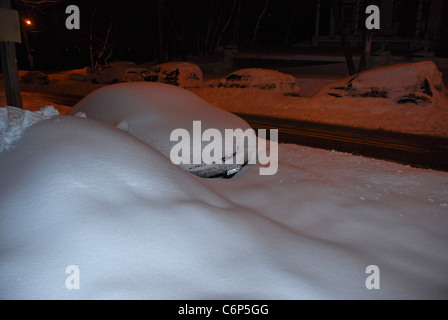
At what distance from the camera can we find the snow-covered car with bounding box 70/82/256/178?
17.0 feet

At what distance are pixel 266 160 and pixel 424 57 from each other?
17.5m

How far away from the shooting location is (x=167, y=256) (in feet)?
8.76

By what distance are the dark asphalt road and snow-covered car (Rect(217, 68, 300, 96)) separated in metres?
4.44

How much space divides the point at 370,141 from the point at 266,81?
7.57 m

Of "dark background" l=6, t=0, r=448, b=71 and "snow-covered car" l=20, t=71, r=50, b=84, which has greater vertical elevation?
"dark background" l=6, t=0, r=448, b=71

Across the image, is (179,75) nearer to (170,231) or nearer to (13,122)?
(13,122)

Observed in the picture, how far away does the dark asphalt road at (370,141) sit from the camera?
7.50 m

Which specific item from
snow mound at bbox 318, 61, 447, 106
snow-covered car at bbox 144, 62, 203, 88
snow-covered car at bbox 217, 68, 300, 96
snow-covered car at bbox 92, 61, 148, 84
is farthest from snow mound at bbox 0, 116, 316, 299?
snow-covered car at bbox 92, 61, 148, 84

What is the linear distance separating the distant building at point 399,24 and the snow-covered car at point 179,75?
1223cm

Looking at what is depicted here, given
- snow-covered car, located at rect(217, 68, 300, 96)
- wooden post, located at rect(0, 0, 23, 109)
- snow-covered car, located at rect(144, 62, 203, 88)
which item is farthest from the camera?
snow-covered car, located at rect(144, 62, 203, 88)

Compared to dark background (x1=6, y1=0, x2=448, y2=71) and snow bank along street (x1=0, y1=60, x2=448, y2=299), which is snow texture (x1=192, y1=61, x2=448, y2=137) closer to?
snow bank along street (x1=0, y1=60, x2=448, y2=299)

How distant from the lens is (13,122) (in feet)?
12.4

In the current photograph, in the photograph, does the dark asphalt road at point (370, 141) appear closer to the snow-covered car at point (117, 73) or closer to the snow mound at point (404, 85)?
the snow mound at point (404, 85)

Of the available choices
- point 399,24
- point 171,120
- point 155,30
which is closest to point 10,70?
point 171,120
